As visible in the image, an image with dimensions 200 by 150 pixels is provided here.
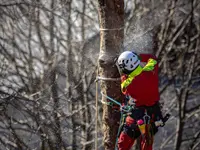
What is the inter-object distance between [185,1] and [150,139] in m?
→ 8.17

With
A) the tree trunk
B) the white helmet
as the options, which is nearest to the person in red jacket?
the white helmet

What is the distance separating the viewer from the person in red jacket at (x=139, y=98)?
4.44 metres

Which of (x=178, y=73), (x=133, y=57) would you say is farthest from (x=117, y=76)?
(x=178, y=73)

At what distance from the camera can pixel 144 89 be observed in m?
4.54

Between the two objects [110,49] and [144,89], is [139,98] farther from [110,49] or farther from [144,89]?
[110,49]

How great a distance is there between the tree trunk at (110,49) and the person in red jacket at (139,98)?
14 cm

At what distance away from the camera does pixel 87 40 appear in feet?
32.1

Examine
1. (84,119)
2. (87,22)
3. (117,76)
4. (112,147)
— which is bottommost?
(84,119)

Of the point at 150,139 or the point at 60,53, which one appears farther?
the point at 60,53

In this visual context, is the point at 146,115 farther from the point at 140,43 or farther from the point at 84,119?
the point at 84,119

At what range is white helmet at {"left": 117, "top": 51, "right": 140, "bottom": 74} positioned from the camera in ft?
14.3

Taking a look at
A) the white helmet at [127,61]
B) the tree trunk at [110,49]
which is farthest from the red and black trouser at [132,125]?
the white helmet at [127,61]

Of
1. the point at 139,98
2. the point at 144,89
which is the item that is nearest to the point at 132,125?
the point at 139,98

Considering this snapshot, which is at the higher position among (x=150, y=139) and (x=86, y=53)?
(x=86, y=53)
